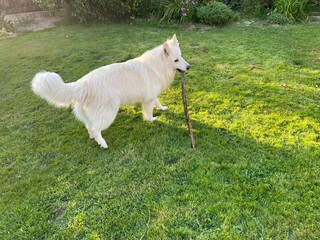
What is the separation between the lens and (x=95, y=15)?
26.2ft

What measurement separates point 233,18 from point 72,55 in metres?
4.73

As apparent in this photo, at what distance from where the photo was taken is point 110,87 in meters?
2.85

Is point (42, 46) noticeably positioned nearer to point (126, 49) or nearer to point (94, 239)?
point (126, 49)

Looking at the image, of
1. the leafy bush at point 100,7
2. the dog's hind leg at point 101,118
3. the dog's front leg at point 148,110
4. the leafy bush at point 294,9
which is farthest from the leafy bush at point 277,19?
the dog's hind leg at point 101,118

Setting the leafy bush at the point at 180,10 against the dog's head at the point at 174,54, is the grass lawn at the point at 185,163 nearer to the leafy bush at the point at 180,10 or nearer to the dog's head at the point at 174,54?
the dog's head at the point at 174,54

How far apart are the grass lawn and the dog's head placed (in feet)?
2.51

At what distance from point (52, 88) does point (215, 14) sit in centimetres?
579

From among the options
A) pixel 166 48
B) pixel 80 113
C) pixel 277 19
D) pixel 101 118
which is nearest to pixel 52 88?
pixel 80 113

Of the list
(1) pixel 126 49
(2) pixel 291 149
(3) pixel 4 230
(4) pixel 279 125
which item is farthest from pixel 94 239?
(1) pixel 126 49

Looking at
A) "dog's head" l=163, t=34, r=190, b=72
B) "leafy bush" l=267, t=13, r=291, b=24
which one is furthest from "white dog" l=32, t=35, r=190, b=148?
"leafy bush" l=267, t=13, r=291, b=24

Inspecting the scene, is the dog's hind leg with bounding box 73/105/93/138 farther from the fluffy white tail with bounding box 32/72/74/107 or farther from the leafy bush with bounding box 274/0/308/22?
the leafy bush with bounding box 274/0/308/22

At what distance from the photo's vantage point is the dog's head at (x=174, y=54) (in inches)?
117

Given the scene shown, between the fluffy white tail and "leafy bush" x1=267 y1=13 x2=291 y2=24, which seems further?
"leafy bush" x1=267 y1=13 x2=291 y2=24

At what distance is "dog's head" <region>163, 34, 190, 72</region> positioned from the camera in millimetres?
2979
